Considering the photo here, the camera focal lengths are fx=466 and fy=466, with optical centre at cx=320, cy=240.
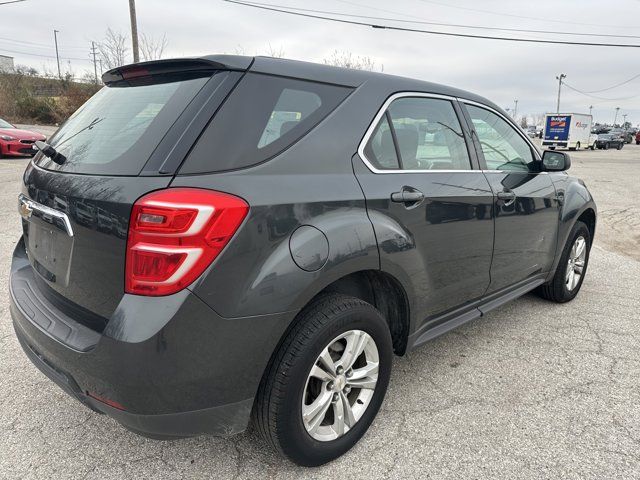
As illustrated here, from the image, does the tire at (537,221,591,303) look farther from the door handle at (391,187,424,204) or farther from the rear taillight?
the rear taillight

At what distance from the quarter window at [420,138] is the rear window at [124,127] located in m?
0.88

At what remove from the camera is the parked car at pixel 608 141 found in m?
39.8

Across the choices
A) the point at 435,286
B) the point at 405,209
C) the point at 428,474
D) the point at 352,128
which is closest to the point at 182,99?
the point at 352,128

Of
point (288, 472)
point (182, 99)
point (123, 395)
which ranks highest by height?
point (182, 99)

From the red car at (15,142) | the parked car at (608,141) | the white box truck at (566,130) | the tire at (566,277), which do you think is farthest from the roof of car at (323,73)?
the parked car at (608,141)

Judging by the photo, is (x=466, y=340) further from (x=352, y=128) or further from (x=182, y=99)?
(x=182, y=99)

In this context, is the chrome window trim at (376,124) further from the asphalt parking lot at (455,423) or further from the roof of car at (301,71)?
the asphalt parking lot at (455,423)

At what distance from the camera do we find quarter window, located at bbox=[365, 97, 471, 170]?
2287 millimetres

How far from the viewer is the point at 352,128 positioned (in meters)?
2.13

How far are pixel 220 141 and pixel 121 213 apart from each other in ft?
1.43

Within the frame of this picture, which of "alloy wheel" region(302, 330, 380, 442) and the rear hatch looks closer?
the rear hatch

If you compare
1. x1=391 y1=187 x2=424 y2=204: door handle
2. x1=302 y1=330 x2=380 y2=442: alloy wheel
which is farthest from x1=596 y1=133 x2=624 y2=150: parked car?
x1=302 y1=330 x2=380 y2=442: alloy wheel

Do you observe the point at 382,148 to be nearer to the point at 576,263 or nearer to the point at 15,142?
the point at 576,263

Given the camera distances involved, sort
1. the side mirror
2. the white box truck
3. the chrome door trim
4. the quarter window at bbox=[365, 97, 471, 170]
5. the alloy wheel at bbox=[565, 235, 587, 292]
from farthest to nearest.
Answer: the white box truck, the alloy wheel at bbox=[565, 235, 587, 292], the side mirror, the quarter window at bbox=[365, 97, 471, 170], the chrome door trim
